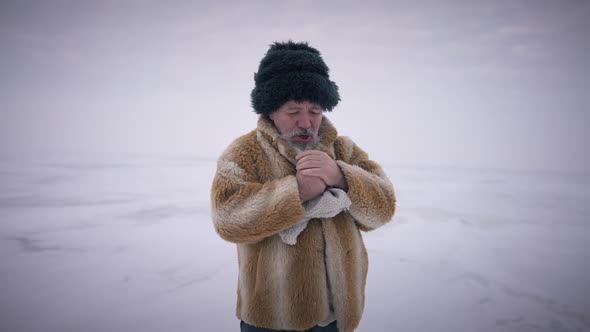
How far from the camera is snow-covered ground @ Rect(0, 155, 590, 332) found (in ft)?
6.44

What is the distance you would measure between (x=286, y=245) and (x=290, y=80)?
1.85ft

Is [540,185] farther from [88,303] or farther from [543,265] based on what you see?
[88,303]

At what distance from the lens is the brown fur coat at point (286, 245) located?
819 mm

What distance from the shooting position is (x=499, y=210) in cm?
497

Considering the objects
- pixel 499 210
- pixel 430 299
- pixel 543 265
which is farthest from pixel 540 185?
pixel 430 299

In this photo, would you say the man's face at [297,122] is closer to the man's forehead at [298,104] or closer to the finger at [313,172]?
the man's forehead at [298,104]

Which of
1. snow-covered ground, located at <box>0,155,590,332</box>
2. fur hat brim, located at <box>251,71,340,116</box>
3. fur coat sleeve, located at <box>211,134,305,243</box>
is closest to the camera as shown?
fur coat sleeve, located at <box>211,134,305,243</box>

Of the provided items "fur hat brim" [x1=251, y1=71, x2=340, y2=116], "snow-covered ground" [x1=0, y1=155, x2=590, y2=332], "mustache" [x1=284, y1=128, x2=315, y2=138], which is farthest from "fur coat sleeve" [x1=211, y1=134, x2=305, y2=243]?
"snow-covered ground" [x1=0, y1=155, x2=590, y2=332]

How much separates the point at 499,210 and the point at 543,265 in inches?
95.6

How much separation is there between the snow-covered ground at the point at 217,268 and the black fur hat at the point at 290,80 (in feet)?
5.60

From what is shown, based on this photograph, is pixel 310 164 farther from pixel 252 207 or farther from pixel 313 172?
pixel 252 207

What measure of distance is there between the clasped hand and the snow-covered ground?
1.58m

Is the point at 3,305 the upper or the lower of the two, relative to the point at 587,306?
upper

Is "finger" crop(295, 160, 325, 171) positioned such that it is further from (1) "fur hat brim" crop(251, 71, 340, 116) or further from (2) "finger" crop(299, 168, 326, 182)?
(1) "fur hat brim" crop(251, 71, 340, 116)
